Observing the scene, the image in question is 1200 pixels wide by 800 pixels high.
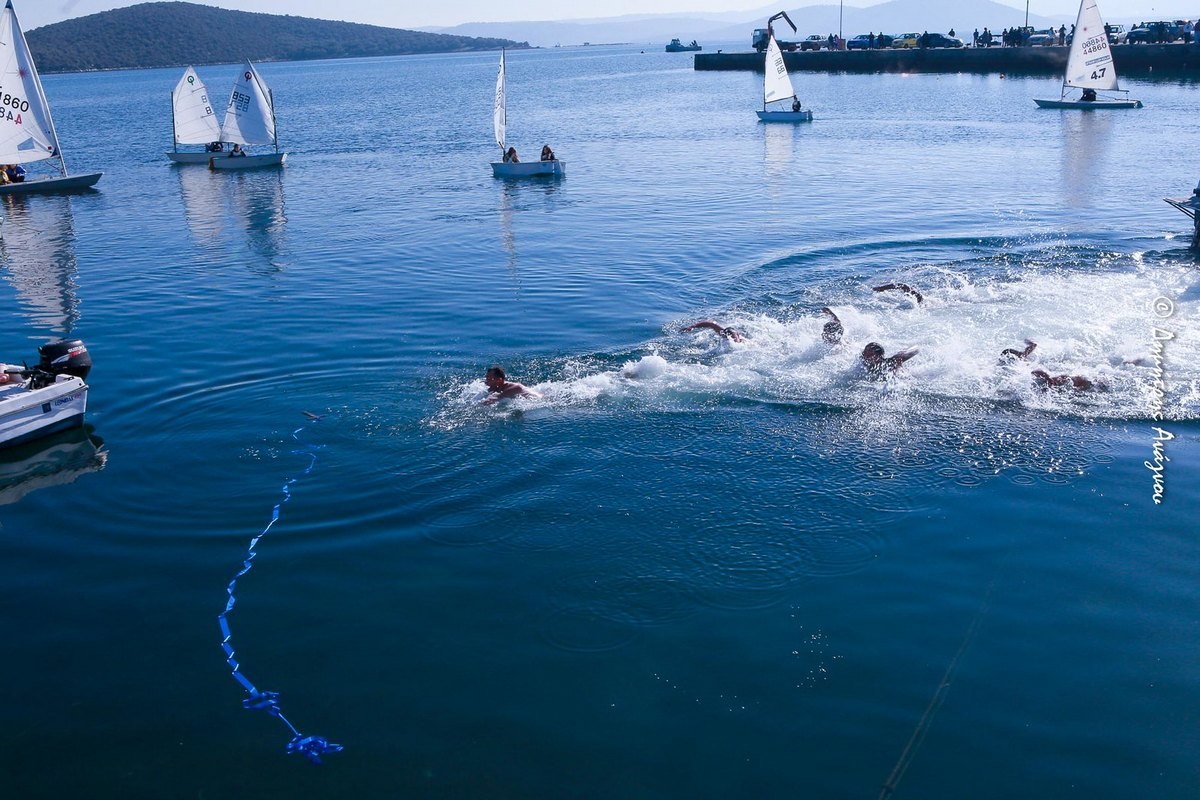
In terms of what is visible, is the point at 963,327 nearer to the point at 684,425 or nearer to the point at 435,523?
the point at 684,425

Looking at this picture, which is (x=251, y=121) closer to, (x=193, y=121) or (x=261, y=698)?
(x=193, y=121)

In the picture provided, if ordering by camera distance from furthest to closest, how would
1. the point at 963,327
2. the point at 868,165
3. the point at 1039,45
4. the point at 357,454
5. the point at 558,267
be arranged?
1. the point at 1039,45
2. the point at 868,165
3. the point at 558,267
4. the point at 963,327
5. the point at 357,454

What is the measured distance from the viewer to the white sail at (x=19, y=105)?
3903 cm

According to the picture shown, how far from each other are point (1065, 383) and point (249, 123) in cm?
4947

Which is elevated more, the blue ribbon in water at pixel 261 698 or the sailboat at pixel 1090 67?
the sailboat at pixel 1090 67

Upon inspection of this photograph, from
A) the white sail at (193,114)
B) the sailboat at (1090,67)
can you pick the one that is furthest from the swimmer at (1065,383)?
the sailboat at (1090,67)

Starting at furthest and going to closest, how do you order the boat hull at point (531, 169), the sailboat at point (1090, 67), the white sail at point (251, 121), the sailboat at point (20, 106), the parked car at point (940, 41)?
the parked car at point (940, 41) < the sailboat at point (1090, 67) < the white sail at point (251, 121) < the boat hull at point (531, 169) < the sailboat at point (20, 106)

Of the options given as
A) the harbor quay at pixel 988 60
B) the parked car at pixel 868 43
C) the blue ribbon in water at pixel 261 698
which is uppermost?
the parked car at pixel 868 43

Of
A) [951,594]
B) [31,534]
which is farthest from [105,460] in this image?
[951,594]

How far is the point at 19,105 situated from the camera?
41.0 meters

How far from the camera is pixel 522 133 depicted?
7112cm

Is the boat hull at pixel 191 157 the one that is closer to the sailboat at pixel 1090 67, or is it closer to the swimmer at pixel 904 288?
the swimmer at pixel 904 288

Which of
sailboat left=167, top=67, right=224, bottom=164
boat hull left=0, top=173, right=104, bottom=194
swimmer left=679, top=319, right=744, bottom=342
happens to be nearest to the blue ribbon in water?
swimmer left=679, top=319, right=744, bottom=342

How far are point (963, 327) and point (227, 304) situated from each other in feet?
60.0
